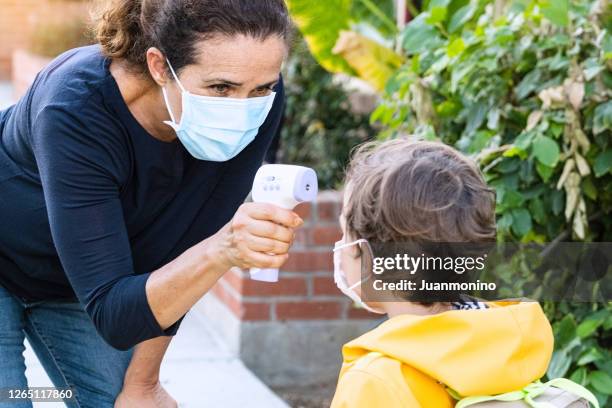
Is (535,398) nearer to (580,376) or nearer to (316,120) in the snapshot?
(580,376)

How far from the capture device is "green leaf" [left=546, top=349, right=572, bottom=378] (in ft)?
10.4

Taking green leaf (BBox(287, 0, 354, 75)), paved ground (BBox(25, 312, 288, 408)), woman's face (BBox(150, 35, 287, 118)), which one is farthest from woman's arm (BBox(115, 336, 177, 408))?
green leaf (BBox(287, 0, 354, 75))

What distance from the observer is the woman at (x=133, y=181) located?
226cm

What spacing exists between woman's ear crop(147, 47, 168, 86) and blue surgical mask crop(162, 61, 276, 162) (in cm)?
3

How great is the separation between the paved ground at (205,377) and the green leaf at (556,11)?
177 cm

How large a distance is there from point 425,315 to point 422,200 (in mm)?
237

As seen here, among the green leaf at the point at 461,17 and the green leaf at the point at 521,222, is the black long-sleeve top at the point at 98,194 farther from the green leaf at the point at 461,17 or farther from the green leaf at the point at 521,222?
the green leaf at the point at 461,17

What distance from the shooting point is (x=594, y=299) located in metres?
3.31

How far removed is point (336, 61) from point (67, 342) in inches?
112

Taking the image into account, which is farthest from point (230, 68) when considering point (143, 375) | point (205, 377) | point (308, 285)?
point (308, 285)

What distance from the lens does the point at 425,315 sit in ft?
6.68

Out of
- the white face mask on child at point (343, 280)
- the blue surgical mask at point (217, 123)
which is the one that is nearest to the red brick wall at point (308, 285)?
the blue surgical mask at point (217, 123)

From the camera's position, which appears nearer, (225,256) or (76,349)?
(225,256)

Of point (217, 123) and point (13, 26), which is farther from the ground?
point (217, 123)
